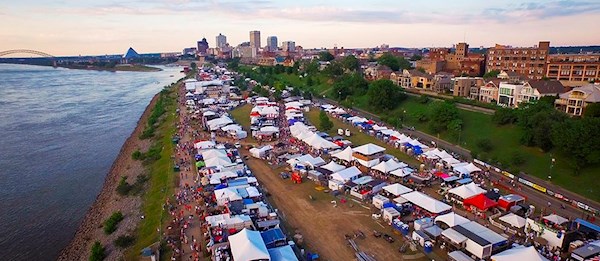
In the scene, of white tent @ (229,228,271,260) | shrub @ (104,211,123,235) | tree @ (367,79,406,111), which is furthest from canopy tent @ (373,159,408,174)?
tree @ (367,79,406,111)

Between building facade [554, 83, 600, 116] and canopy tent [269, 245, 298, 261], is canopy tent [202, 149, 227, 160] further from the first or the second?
building facade [554, 83, 600, 116]

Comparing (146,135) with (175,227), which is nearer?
(175,227)

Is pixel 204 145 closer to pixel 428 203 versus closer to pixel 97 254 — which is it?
pixel 97 254

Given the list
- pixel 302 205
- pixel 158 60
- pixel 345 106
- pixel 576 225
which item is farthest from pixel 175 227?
pixel 158 60

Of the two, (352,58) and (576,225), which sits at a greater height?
(352,58)

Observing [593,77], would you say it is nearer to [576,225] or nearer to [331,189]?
[576,225]

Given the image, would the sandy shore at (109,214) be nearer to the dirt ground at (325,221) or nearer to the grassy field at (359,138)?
the dirt ground at (325,221)

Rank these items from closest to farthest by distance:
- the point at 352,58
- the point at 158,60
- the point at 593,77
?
the point at 593,77 → the point at 352,58 → the point at 158,60
